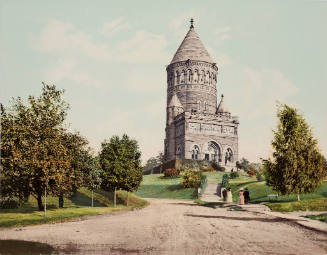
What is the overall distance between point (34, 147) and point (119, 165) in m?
10.7

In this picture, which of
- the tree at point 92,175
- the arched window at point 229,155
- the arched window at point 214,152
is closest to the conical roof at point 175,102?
the arched window at point 214,152

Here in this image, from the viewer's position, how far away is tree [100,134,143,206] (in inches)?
1218

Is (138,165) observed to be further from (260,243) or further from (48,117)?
(260,243)

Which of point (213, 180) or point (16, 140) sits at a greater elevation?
point (16, 140)

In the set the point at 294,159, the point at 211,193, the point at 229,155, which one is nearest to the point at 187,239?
the point at 294,159

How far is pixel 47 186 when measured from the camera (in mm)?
22266

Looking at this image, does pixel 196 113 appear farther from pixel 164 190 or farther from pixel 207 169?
pixel 164 190

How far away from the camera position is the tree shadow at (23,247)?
10.5m

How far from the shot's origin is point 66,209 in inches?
963

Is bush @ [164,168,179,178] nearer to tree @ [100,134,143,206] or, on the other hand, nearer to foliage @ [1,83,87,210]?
tree @ [100,134,143,206]

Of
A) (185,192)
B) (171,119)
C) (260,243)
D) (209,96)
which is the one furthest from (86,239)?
(209,96)

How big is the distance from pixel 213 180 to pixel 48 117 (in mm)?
34896

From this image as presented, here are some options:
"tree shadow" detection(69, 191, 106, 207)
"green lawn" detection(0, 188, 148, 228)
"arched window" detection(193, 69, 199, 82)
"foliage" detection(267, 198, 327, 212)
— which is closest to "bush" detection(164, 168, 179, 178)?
"green lawn" detection(0, 188, 148, 228)

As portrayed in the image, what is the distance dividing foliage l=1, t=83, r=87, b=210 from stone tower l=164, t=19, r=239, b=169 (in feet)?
166
